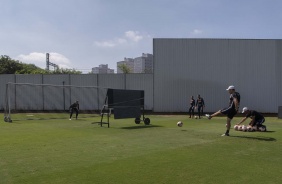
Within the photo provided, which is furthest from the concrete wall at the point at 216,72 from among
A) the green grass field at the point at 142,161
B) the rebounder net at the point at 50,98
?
the green grass field at the point at 142,161

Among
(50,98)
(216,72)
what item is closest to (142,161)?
(216,72)

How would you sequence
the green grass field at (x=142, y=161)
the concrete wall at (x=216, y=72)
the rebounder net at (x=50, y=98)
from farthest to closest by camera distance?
the rebounder net at (x=50, y=98)
the concrete wall at (x=216, y=72)
the green grass field at (x=142, y=161)

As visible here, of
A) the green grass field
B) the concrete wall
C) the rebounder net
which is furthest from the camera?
the rebounder net

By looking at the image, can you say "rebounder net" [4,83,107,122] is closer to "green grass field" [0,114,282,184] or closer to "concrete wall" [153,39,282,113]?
"concrete wall" [153,39,282,113]

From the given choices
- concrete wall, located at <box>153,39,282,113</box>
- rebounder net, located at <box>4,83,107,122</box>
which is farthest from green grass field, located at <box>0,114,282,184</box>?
rebounder net, located at <box>4,83,107,122</box>

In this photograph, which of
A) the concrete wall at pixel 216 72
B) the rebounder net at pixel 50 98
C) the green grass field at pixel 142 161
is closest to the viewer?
the green grass field at pixel 142 161

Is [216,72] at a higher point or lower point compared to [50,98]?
higher

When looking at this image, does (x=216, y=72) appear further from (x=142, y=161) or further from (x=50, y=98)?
(x=142, y=161)

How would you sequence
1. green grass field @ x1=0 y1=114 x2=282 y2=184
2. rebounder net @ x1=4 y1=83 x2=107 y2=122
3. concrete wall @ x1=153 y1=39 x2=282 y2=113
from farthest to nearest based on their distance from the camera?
rebounder net @ x1=4 y1=83 x2=107 y2=122 → concrete wall @ x1=153 y1=39 x2=282 y2=113 → green grass field @ x1=0 y1=114 x2=282 y2=184

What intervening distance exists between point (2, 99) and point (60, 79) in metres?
7.55

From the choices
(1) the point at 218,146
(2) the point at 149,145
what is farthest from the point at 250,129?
(2) the point at 149,145

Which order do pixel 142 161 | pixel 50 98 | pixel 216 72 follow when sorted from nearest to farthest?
pixel 142 161 < pixel 216 72 < pixel 50 98

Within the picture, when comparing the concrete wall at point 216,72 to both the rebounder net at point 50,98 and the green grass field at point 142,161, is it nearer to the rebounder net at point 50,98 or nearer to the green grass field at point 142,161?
the rebounder net at point 50,98

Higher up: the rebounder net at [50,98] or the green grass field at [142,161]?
the rebounder net at [50,98]
